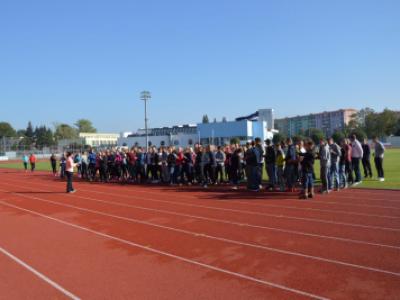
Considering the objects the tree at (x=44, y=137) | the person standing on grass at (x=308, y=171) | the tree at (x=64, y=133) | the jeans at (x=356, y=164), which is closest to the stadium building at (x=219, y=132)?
the tree at (x=44, y=137)

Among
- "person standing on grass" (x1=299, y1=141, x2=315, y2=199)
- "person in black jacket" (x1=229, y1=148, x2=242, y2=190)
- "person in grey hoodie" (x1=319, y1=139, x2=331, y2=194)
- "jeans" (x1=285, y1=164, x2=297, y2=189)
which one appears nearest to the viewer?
"person standing on grass" (x1=299, y1=141, x2=315, y2=199)

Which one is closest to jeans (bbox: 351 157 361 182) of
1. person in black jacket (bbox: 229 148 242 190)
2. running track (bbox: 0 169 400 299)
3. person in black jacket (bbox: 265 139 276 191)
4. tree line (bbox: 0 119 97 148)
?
running track (bbox: 0 169 400 299)

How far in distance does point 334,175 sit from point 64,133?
117 meters

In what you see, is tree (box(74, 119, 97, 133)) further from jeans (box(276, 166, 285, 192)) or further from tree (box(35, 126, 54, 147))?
jeans (box(276, 166, 285, 192))

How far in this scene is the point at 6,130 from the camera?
11669 centimetres

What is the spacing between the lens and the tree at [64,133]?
4700 inches

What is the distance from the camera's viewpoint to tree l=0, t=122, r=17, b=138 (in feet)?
377

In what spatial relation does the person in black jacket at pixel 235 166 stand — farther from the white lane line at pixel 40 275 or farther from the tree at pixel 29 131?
the tree at pixel 29 131

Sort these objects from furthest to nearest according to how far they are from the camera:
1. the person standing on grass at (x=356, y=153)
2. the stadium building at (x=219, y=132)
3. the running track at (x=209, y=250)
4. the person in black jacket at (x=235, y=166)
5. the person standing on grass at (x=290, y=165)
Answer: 1. the stadium building at (x=219, y=132)
2. the person in black jacket at (x=235, y=166)
3. the person standing on grass at (x=356, y=153)
4. the person standing on grass at (x=290, y=165)
5. the running track at (x=209, y=250)

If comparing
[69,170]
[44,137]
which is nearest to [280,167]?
[69,170]

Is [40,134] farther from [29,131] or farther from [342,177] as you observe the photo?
[342,177]

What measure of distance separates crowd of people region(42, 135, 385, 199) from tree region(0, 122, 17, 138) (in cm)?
10596

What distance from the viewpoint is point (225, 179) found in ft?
57.7

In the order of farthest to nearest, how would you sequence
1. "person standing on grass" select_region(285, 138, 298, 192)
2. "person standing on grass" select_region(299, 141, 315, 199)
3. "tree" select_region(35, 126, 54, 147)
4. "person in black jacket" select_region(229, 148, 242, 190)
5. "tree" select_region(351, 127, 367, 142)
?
"tree" select_region(35, 126, 54, 147), "tree" select_region(351, 127, 367, 142), "person in black jacket" select_region(229, 148, 242, 190), "person standing on grass" select_region(285, 138, 298, 192), "person standing on grass" select_region(299, 141, 315, 199)
